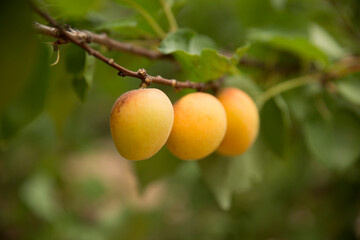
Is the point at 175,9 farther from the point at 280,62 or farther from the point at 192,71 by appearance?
the point at 280,62

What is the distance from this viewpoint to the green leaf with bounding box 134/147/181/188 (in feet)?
1.70

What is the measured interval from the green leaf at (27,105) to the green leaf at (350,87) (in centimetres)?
42

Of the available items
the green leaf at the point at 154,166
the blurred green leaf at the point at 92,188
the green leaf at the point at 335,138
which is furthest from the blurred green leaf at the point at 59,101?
the blurred green leaf at the point at 92,188

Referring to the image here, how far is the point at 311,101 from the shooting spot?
544 mm

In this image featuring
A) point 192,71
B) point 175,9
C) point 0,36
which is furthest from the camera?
point 175,9

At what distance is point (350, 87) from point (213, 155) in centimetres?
25

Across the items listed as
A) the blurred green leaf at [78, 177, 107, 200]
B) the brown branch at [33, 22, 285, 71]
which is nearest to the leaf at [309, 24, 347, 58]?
the brown branch at [33, 22, 285, 71]

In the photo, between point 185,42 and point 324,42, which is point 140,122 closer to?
point 185,42

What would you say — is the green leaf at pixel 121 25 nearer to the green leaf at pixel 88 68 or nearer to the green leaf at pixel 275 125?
the green leaf at pixel 88 68

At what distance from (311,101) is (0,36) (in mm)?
487

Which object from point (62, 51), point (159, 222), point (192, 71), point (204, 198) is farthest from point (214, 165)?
point (159, 222)

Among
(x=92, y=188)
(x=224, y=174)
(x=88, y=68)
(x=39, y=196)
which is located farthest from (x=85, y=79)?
(x=92, y=188)

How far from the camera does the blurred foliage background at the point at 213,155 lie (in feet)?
1.14

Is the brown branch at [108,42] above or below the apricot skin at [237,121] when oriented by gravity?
above
